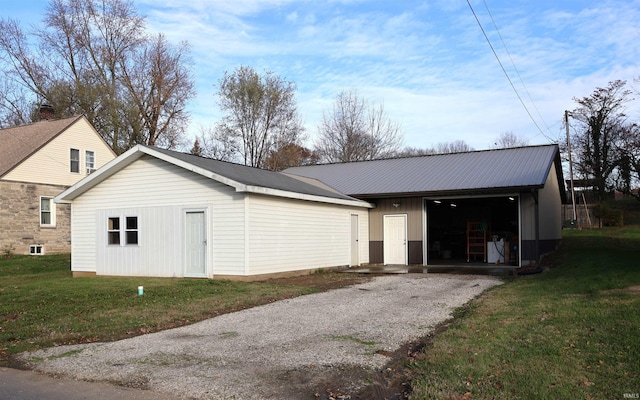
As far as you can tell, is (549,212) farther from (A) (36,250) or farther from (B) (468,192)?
(A) (36,250)

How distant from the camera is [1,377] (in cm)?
602

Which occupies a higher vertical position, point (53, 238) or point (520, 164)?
point (520, 164)

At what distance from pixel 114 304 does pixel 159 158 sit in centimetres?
621

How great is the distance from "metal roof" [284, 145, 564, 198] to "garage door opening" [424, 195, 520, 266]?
1.93 m

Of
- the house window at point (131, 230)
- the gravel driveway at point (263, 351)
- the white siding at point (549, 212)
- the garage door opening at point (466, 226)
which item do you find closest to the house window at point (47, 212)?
the house window at point (131, 230)

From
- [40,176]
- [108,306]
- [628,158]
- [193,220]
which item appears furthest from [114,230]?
[628,158]

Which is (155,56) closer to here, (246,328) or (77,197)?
(77,197)

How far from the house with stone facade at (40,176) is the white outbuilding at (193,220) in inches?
346

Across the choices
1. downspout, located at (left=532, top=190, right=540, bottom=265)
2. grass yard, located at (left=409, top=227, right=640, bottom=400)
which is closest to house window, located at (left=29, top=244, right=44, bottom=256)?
downspout, located at (left=532, top=190, right=540, bottom=265)

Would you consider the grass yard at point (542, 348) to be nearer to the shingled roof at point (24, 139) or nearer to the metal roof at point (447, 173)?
the metal roof at point (447, 173)

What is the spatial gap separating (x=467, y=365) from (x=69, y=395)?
13.5 ft

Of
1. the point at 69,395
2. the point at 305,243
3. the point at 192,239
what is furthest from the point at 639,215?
the point at 69,395

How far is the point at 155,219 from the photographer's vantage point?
16031 mm

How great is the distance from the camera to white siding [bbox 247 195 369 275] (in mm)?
14781
